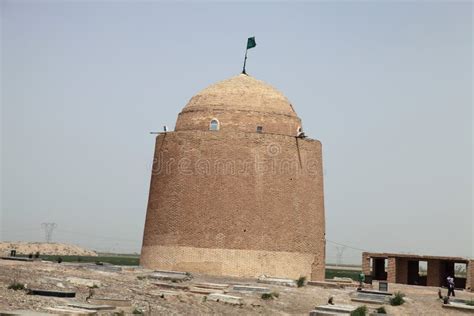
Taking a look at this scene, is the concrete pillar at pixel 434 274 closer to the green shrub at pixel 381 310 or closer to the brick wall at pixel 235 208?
the brick wall at pixel 235 208

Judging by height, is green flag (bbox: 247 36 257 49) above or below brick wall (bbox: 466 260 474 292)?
above

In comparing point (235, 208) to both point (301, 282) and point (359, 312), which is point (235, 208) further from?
point (359, 312)

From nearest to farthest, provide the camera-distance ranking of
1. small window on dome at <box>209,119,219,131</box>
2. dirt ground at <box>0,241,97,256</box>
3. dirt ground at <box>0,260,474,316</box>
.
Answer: dirt ground at <box>0,260,474,316</box> < small window on dome at <box>209,119,219,131</box> < dirt ground at <box>0,241,97,256</box>

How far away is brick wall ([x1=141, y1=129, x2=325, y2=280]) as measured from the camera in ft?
80.3

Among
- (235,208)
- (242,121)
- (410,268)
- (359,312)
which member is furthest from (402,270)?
(359,312)

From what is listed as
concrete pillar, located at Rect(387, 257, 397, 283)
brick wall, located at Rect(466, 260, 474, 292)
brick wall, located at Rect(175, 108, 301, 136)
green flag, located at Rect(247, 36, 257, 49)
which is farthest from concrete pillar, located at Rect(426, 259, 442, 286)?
green flag, located at Rect(247, 36, 257, 49)

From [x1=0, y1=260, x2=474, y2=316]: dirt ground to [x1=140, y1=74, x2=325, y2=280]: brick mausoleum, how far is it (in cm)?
155

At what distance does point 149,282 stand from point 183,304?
145 inches

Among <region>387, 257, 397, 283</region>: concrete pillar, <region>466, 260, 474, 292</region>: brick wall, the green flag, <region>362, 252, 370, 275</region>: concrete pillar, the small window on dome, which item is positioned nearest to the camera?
the small window on dome

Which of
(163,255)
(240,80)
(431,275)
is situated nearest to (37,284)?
(163,255)

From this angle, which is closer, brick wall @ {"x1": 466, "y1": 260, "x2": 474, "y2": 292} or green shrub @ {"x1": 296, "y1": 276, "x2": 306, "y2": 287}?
green shrub @ {"x1": 296, "y1": 276, "x2": 306, "y2": 287}

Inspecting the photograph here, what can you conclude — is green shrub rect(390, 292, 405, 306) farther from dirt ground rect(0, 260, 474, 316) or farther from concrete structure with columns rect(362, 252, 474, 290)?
concrete structure with columns rect(362, 252, 474, 290)

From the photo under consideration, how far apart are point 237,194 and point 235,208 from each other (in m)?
0.53

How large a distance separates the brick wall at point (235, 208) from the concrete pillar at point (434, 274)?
24.9ft
